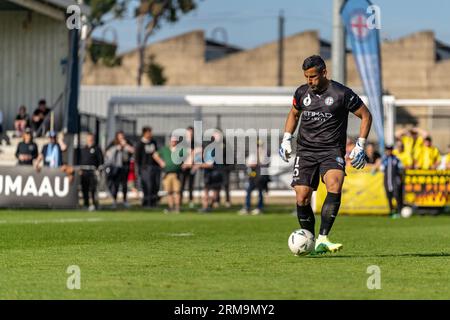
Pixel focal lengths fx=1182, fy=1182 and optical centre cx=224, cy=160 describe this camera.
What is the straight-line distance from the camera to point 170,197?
28641mm

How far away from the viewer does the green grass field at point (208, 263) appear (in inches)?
364

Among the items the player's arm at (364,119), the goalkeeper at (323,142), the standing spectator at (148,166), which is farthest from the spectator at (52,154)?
the player's arm at (364,119)

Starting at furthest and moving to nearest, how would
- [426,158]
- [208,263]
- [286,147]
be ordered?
[426,158]
[286,147]
[208,263]

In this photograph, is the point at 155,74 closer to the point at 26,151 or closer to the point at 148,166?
the point at 148,166

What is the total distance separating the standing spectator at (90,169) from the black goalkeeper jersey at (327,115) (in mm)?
16307

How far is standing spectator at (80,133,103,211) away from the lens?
2891 cm

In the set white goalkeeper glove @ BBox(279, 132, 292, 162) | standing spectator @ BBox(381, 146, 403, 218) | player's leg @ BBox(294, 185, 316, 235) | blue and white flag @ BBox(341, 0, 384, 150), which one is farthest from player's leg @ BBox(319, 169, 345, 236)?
blue and white flag @ BBox(341, 0, 384, 150)

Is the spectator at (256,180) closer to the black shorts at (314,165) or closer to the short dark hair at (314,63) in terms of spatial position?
the black shorts at (314,165)

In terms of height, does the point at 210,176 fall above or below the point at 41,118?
below

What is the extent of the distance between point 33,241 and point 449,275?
6578mm

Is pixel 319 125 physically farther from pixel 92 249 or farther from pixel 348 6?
pixel 348 6

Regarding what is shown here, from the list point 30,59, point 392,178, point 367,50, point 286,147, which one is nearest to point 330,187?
point 286,147

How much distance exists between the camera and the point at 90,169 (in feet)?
95.8

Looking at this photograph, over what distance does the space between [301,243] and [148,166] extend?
1794 centimetres
